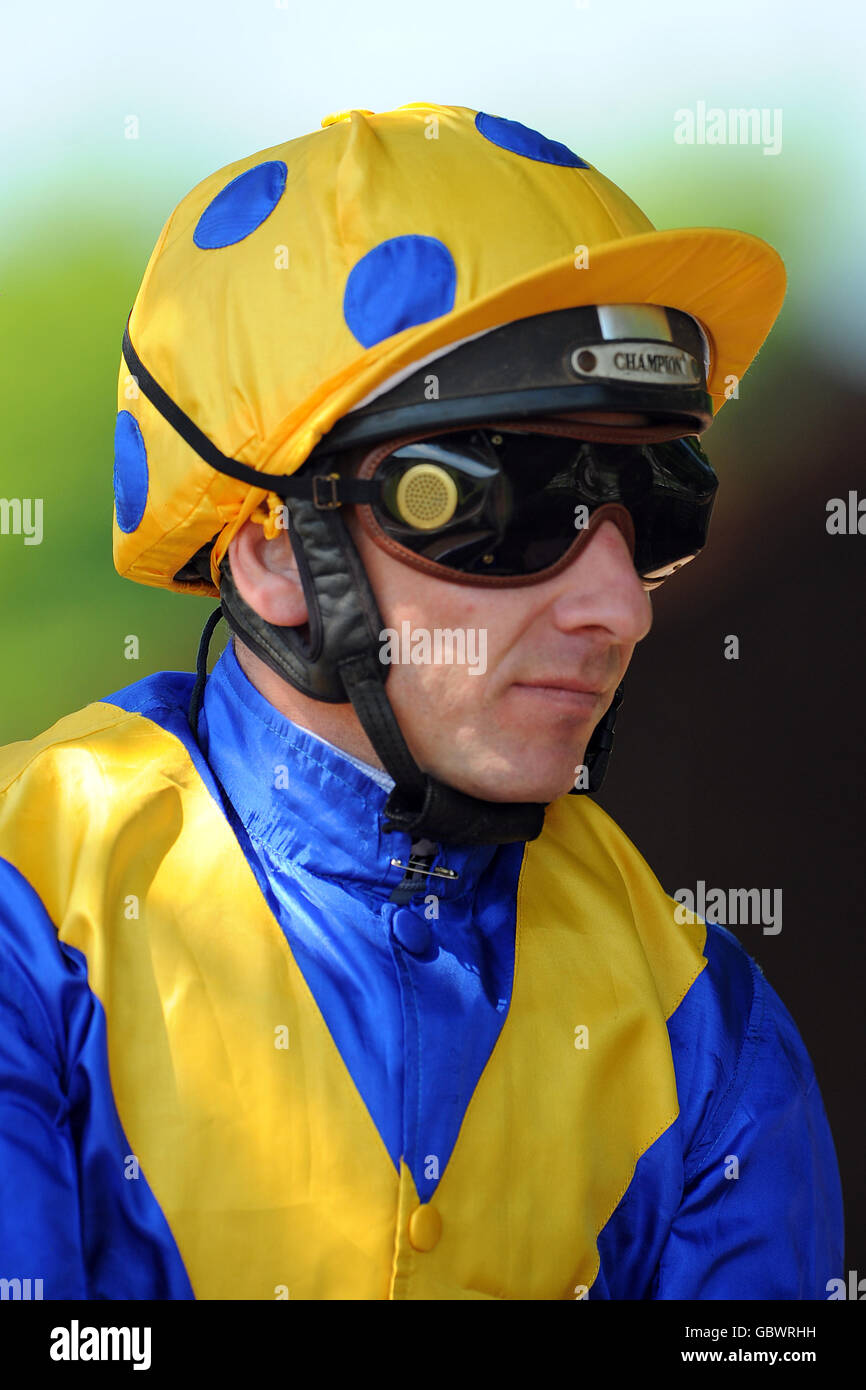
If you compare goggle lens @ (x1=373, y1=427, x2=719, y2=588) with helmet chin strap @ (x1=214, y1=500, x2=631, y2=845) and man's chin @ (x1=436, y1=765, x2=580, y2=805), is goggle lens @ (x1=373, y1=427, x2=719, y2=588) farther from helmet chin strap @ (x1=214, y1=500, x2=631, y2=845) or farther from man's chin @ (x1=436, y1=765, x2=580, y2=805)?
man's chin @ (x1=436, y1=765, x2=580, y2=805)

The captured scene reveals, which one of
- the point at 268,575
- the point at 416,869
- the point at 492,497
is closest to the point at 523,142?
the point at 492,497

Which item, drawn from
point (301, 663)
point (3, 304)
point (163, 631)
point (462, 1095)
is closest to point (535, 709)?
point (301, 663)

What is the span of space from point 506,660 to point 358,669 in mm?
174

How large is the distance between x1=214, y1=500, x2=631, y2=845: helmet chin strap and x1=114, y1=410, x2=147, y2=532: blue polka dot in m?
0.26

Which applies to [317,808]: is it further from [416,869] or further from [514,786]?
[514,786]

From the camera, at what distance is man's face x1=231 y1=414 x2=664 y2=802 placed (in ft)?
5.87

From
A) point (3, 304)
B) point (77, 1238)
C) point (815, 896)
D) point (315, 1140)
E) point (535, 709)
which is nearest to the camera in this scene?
point (77, 1238)

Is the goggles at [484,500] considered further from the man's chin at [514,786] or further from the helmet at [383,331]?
the man's chin at [514,786]

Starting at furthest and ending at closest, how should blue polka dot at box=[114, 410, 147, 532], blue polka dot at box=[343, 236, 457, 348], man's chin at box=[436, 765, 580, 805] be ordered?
blue polka dot at box=[114, 410, 147, 532]
man's chin at box=[436, 765, 580, 805]
blue polka dot at box=[343, 236, 457, 348]

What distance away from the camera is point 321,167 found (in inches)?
72.9

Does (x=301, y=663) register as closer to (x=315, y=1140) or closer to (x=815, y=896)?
(x=315, y=1140)

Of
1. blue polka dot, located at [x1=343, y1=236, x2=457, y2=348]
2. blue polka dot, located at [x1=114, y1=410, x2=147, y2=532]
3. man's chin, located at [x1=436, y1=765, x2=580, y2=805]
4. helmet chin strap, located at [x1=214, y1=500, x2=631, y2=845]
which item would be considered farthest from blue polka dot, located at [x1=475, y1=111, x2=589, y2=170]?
man's chin, located at [x1=436, y1=765, x2=580, y2=805]

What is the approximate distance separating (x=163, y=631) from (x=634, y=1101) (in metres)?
1.62

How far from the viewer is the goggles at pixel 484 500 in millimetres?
1752
